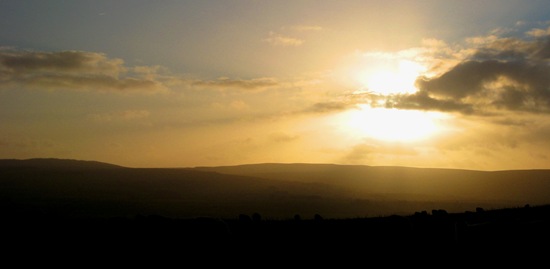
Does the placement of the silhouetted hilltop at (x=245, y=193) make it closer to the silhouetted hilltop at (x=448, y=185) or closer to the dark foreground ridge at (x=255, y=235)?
the silhouetted hilltop at (x=448, y=185)

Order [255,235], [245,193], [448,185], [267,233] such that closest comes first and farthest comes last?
[255,235] → [267,233] → [245,193] → [448,185]

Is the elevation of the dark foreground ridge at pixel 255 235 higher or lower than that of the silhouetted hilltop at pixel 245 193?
lower

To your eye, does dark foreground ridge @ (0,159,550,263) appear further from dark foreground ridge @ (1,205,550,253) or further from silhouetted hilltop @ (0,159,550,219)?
silhouetted hilltop @ (0,159,550,219)

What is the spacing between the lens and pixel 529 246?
712 inches

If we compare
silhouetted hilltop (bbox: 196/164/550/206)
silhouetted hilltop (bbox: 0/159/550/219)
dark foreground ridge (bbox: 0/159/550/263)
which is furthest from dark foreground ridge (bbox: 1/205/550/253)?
silhouetted hilltop (bbox: 196/164/550/206)

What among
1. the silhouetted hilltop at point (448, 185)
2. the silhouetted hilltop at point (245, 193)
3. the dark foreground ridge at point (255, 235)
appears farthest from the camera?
the silhouetted hilltop at point (448, 185)

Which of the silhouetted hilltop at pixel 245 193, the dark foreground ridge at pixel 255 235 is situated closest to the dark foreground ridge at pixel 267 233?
the dark foreground ridge at pixel 255 235

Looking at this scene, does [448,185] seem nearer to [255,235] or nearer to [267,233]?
[267,233]

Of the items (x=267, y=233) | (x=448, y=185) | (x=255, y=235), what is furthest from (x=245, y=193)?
(x=255, y=235)

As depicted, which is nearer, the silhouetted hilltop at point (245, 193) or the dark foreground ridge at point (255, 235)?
the dark foreground ridge at point (255, 235)

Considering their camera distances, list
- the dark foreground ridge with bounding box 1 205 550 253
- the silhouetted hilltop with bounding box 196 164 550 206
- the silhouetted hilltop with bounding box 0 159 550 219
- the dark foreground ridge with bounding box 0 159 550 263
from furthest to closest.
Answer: the silhouetted hilltop with bounding box 196 164 550 206, the silhouetted hilltop with bounding box 0 159 550 219, the dark foreground ridge with bounding box 1 205 550 253, the dark foreground ridge with bounding box 0 159 550 263

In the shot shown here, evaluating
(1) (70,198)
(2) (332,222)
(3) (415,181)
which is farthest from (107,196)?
(3) (415,181)

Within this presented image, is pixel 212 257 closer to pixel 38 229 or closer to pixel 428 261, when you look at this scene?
pixel 38 229

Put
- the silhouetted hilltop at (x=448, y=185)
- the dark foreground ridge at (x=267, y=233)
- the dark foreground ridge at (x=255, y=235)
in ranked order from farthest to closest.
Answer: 1. the silhouetted hilltop at (x=448, y=185)
2. the dark foreground ridge at (x=267, y=233)
3. the dark foreground ridge at (x=255, y=235)
